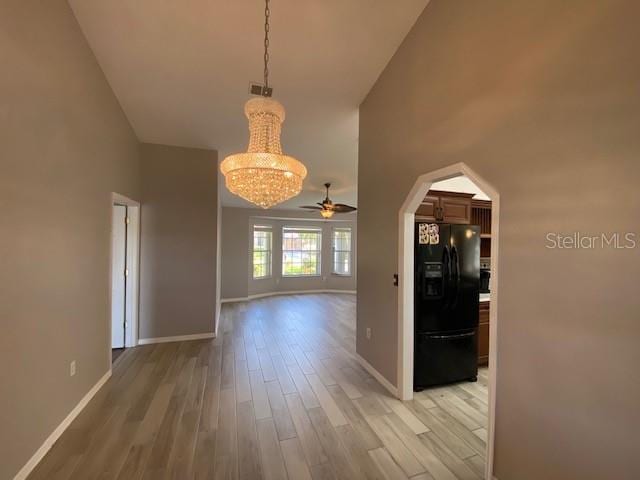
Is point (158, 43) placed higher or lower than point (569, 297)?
higher

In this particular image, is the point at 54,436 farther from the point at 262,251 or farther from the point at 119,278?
the point at 262,251

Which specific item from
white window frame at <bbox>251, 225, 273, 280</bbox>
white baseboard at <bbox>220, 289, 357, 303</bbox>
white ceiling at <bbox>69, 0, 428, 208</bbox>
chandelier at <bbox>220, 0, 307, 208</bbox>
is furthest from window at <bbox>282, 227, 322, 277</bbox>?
chandelier at <bbox>220, 0, 307, 208</bbox>

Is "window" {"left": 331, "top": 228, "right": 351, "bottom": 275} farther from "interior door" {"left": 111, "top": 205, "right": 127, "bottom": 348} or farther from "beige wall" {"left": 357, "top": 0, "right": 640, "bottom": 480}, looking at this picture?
"beige wall" {"left": 357, "top": 0, "right": 640, "bottom": 480}

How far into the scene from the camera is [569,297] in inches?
52.1

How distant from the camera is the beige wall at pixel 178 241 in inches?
159

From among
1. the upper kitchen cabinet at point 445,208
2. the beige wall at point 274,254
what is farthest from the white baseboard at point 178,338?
the upper kitchen cabinet at point 445,208

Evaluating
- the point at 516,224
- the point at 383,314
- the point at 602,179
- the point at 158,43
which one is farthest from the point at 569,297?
the point at 158,43

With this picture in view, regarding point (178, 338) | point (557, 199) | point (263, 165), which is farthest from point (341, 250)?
point (557, 199)

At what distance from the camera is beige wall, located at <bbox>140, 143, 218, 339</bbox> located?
404 centimetres

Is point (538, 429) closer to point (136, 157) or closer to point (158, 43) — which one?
point (158, 43)

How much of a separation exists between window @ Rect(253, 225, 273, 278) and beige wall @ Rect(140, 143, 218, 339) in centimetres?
355

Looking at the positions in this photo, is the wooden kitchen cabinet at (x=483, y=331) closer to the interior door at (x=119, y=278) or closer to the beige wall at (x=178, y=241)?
the beige wall at (x=178, y=241)

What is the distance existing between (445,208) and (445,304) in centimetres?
115

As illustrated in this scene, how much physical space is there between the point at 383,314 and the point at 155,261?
11.2ft
